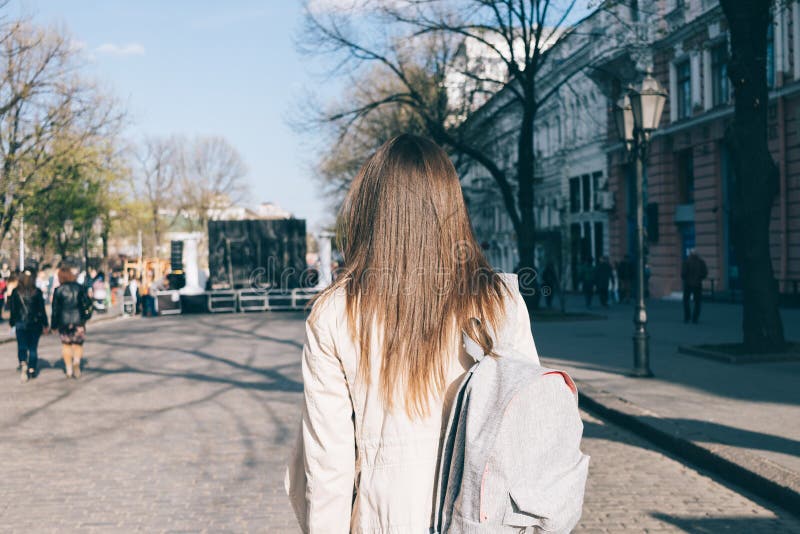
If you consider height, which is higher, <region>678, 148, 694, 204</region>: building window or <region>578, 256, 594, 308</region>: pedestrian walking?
<region>678, 148, 694, 204</region>: building window

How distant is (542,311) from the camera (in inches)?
1014

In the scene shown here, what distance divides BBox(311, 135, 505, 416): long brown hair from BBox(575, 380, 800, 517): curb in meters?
4.30

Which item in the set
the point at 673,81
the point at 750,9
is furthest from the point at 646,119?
the point at 673,81

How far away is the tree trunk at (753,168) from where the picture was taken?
12.9m

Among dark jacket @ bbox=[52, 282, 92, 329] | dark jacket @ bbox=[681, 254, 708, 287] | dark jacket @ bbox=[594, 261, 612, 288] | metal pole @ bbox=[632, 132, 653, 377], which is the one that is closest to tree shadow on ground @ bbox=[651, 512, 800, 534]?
metal pole @ bbox=[632, 132, 653, 377]

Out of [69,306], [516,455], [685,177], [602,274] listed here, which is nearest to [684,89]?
[685,177]

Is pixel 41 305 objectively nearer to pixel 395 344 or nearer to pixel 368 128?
pixel 395 344

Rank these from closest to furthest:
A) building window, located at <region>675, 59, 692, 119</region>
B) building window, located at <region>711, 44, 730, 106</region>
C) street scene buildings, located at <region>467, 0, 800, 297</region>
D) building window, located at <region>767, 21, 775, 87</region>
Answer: street scene buildings, located at <region>467, 0, 800, 297</region>, building window, located at <region>767, 21, 775, 87</region>, building window, located at <region>711, 44, 730, 106</region>, building window, located at <region>675, 59, 692, 119</region>

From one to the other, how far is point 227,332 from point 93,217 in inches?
790

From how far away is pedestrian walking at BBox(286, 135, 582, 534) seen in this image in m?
2.17

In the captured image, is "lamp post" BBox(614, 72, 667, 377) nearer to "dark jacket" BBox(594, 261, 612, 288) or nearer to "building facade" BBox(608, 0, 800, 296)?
"building facade" BBox(608, 0, 800, 296)

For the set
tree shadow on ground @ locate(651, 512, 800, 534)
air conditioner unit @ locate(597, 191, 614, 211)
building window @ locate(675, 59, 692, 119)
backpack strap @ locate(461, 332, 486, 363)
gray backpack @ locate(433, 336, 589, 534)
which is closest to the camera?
gray backpack @ locate(433, 336, 589, 534)

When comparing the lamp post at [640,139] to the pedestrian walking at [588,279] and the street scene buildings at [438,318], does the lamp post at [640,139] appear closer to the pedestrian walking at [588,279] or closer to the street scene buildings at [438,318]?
the street scene buildings at [438,318]

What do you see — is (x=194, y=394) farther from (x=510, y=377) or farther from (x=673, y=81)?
(x=673, y=81)
